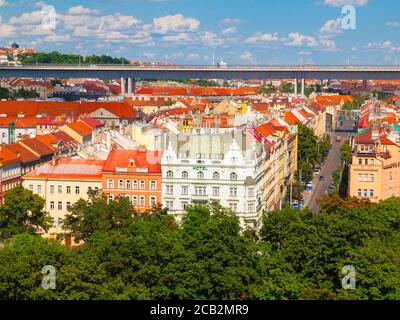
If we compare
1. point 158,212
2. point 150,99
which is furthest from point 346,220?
point 150,99

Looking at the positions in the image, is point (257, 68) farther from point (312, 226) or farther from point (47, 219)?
point (312, 226)

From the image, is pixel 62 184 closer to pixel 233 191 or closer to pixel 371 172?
pixel 233 191

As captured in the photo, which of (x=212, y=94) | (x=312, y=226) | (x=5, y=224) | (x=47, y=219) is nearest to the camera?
(x=312, y=226)

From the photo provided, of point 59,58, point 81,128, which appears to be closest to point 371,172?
point 81,128

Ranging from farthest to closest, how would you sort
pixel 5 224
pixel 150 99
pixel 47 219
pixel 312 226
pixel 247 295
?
1. pixel 150 99
2. pixel 47 219
3. pixel 5 224
4. pixel 312 226
5. pixel 247 295

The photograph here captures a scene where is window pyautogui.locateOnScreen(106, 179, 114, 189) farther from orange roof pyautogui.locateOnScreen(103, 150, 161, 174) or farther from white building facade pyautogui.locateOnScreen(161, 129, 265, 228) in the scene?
white building facade pyautogui.locateOnScreen(161, 129, 265, 228)
